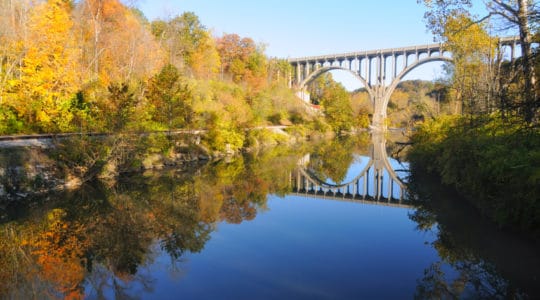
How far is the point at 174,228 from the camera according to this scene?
32.1ft

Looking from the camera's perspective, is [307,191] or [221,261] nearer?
[221,261]

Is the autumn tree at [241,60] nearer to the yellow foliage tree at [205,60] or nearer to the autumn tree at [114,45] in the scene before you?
the yellow foliage tree at [205,60]

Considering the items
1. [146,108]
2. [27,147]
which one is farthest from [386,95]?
[27,147]

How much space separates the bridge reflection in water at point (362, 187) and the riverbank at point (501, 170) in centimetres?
218

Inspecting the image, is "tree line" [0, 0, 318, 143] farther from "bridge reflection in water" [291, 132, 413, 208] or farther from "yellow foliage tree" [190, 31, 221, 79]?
"bridge reflection in water" [291, 132, 413, 208]

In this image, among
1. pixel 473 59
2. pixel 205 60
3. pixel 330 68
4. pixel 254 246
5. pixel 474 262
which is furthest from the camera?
pixel 330 68

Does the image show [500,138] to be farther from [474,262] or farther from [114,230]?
[114,230]

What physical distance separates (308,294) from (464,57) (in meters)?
15.7

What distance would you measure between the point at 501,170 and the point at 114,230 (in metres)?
8.69

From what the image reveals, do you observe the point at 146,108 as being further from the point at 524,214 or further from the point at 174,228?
the point at 524,214

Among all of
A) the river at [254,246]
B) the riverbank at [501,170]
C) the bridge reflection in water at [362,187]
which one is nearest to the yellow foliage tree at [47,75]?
the river at [254,246]

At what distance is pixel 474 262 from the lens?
7570 mm

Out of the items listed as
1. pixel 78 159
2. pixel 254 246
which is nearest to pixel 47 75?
pixel 78 159

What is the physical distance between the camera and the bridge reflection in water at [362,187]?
46.1 feet
